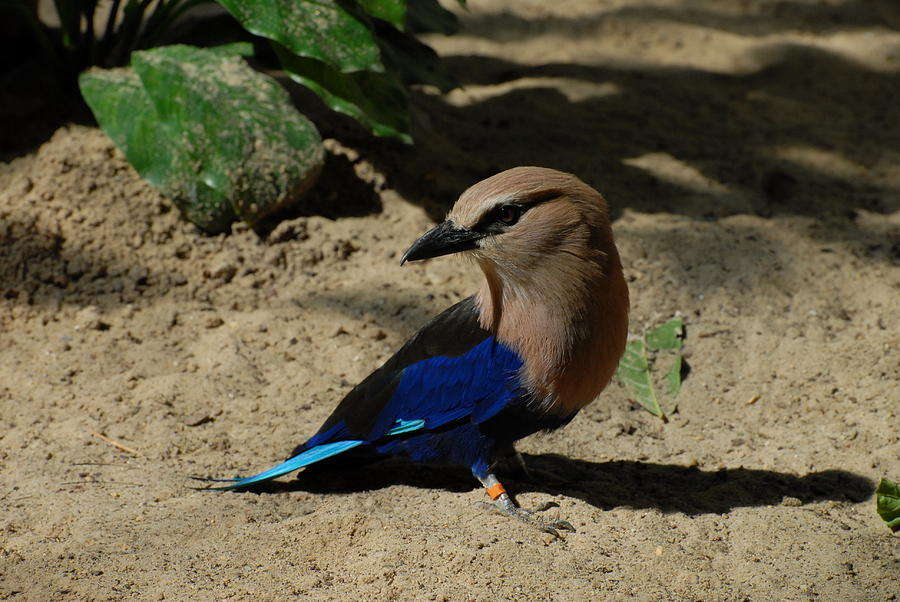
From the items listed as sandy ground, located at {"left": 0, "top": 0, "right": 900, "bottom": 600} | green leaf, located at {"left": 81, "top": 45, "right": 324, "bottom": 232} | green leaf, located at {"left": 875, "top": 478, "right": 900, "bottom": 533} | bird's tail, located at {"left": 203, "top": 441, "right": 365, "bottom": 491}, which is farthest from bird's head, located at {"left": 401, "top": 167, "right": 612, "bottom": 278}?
green leaf, located at {"left": 81, "top": 45, "right": 324, "bottom": 232}

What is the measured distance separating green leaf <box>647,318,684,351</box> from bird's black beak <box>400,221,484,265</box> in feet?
4.38

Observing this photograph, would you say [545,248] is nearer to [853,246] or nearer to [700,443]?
[700,443]

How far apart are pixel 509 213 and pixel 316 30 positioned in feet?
5.47

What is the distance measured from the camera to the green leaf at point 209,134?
423 cm

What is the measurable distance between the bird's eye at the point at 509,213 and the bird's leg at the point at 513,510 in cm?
83

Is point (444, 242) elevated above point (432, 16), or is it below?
below

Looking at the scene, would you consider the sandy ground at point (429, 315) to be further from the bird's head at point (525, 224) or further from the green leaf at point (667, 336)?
the bird's head at point (525, 224)

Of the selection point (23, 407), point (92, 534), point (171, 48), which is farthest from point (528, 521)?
point (171, 48)

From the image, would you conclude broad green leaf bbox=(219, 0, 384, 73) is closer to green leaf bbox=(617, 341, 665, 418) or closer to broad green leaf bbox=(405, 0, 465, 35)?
broad green leaf bbox=(405, 0, 465, 35)

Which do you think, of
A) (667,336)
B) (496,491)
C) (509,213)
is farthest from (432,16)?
(496,491)

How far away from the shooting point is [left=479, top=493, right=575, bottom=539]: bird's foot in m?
3.02

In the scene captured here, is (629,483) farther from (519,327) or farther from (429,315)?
(429,315)

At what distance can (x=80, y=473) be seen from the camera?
3326 mm

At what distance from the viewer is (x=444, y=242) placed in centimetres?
302
